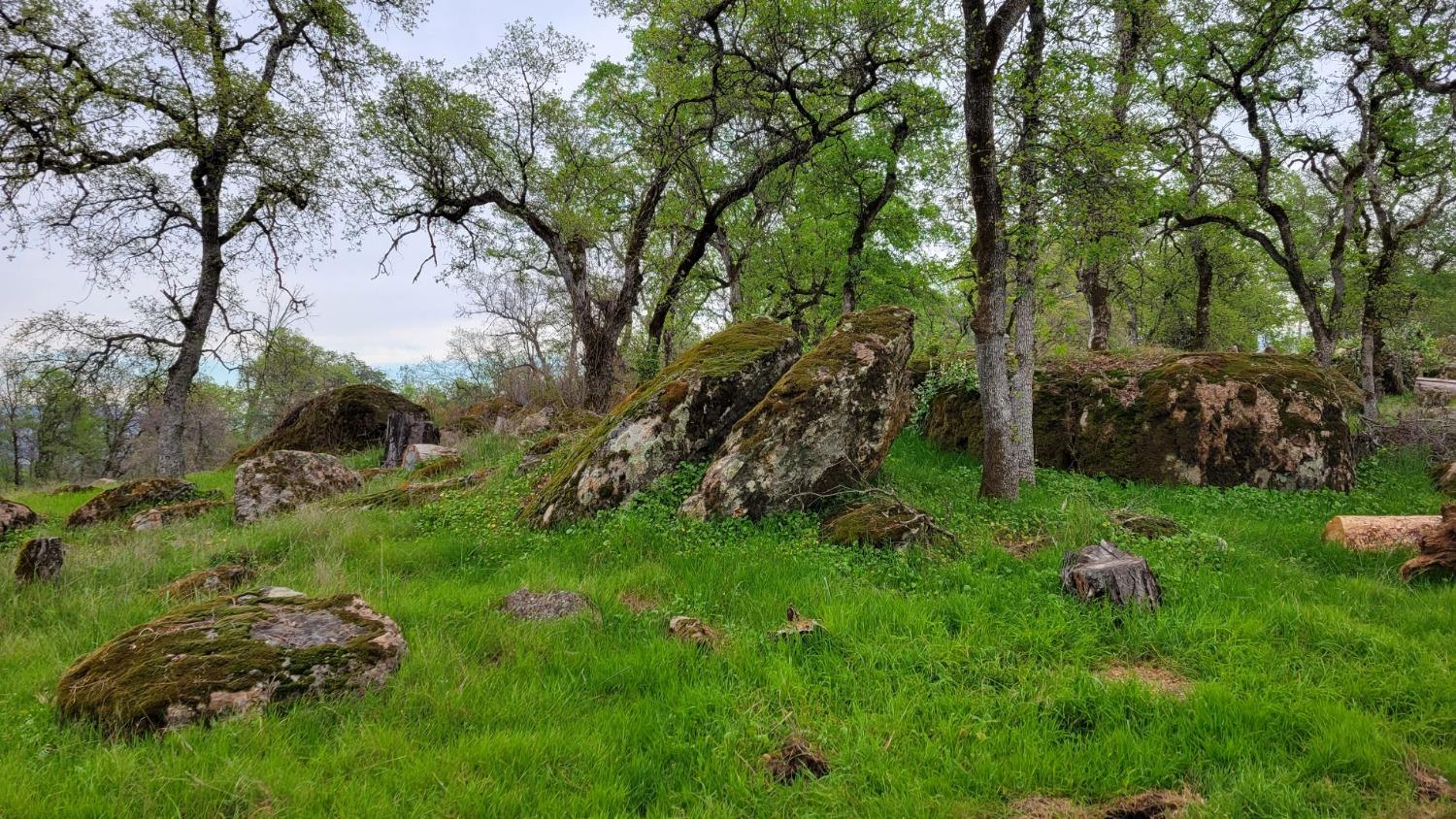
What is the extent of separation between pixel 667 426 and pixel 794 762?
487cm

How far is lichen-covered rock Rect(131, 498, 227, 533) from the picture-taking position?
8.54 metres

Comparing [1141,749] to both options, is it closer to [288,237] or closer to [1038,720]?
[1038,720]

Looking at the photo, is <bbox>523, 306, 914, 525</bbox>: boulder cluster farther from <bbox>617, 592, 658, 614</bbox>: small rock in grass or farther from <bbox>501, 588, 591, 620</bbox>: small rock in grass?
<bbox>501, 588, 591, 620</bbox>: small rock in grass

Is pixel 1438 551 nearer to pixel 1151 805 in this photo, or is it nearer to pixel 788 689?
pixel 1151 805

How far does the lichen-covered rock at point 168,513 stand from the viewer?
8539mm

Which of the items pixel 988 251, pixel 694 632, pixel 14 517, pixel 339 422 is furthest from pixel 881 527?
pixel 339 422

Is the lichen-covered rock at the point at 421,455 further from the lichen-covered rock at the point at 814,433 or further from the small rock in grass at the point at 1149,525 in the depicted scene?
the small rock in grass at the point at 1149,525

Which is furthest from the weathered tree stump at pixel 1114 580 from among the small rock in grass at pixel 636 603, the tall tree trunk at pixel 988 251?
the small rock in grass at pixel 636 603

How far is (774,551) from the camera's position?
18.9ft

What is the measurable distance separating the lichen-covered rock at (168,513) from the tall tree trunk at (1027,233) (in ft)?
41.2

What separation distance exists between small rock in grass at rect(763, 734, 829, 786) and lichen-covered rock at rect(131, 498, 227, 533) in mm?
9969

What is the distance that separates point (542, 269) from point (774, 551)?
15531 millimetres

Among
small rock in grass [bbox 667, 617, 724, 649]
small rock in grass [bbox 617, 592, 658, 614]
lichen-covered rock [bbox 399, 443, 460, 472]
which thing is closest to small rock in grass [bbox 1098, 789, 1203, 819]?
small rock in grass [bbox 667, 617, 724, 649]

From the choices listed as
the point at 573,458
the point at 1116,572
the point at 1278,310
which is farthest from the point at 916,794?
the point at 1278,310
